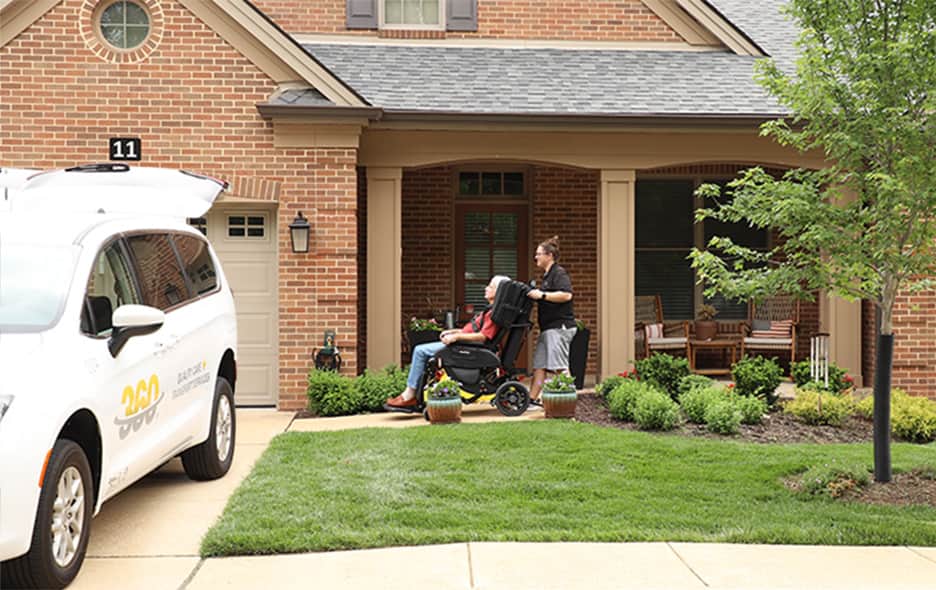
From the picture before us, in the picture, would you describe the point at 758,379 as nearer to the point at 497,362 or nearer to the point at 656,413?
the point at 656,413

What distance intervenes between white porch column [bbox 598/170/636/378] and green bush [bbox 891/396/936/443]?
10.5ft

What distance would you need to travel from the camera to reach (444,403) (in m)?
9.18

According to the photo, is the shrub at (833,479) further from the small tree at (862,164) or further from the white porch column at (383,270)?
the white porch column at (383,270)

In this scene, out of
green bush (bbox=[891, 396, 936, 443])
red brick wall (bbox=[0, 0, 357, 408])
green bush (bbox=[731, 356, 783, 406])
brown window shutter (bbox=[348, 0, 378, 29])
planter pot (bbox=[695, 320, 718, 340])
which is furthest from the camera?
planter pot (bbox=[695, 320, 718, 340])

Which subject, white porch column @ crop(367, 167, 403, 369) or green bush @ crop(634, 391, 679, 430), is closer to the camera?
green bush @ crop(634, 391, 679, 430)

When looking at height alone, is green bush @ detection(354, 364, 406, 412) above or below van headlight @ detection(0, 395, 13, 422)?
below

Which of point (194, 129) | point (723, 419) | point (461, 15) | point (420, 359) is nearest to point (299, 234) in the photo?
point (194, 129)

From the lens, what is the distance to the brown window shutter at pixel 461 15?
Answer: 13039 mm

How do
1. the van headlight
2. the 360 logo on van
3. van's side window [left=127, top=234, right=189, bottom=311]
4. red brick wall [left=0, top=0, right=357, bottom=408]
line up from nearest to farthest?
the van headlight, the 360 logo on van, van's side window [left=127, top=234, right=189, bottom=311], red brick wall [left=0, top=0, right=357, bottom=408]

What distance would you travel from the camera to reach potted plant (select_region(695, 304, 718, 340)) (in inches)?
539

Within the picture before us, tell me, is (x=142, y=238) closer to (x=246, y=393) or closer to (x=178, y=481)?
(x=178, y=481)

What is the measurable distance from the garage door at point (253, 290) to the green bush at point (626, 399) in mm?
3798

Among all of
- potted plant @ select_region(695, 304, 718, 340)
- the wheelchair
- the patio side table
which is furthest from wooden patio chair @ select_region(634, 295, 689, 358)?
the wheelchair

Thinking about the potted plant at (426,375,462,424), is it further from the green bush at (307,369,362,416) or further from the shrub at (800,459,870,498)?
the shrub at (800,459,870,498)
